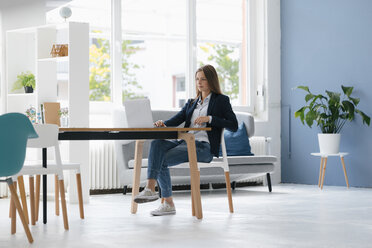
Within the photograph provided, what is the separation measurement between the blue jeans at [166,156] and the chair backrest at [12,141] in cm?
131

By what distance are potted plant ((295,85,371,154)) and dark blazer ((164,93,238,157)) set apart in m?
2.46

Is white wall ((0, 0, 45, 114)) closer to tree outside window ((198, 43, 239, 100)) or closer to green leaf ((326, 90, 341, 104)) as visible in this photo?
tree outside window ((198, 43, 239, 100))

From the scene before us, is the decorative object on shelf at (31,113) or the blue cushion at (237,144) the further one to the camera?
the blue cushion at (237,144)

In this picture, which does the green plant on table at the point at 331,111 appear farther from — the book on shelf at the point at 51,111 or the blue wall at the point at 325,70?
the book on shelf at the point at 51,111

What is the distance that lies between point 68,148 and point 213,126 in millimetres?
1737

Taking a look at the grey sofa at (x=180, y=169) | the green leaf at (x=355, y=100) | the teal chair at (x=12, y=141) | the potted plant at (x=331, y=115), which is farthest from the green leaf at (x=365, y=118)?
the teal chair at (x=12, y=141)

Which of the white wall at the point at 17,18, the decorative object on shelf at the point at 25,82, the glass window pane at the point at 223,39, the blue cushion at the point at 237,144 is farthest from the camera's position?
the glass window pane at the point at 223,39

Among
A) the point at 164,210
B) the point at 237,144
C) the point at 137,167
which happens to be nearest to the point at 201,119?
the point at 137,167

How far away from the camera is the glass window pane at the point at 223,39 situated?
293 inches

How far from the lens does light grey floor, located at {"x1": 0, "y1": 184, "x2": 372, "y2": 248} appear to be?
330cm

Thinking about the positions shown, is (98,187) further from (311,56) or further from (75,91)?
(311,56)

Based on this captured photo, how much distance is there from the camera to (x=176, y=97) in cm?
725

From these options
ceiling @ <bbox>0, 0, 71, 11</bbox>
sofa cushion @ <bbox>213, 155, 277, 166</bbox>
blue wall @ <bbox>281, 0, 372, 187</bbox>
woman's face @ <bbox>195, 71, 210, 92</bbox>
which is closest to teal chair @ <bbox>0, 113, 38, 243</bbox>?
woman's face @ <bbox>195, 71, 210, 92</bbox>

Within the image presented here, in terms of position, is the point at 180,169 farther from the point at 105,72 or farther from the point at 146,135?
the point at 146,135
